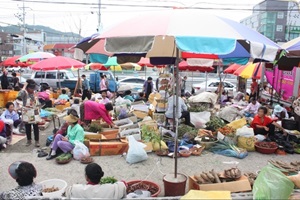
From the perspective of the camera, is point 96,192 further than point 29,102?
No

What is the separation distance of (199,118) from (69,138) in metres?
4.28

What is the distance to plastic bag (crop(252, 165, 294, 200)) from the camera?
2877 millimetres

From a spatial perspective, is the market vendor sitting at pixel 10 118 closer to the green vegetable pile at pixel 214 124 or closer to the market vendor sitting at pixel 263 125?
the green vegetable pile at pixel 214 124

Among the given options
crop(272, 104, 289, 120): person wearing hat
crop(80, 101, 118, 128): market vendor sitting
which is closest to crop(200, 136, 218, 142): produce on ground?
crop(80, 101, 118, 128): market vendor sitting

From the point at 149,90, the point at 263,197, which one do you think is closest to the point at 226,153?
the point at 263,197

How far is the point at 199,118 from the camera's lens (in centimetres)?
879

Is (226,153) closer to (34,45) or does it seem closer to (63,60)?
(63,60)

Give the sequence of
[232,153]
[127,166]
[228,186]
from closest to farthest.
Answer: [228,186]
[127,166]
[232,153]

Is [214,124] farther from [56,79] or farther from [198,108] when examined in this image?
[56,79]

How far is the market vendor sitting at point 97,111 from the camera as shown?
7730mm

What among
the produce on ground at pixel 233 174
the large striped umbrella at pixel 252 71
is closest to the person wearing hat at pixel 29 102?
the produce on ground at pixel 233 174

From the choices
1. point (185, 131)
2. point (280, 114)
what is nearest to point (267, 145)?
point (185, 131)

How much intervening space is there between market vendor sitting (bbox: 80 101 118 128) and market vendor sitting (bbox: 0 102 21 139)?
Answer: 2.11 m

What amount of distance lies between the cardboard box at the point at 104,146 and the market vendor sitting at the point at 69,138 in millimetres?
304
